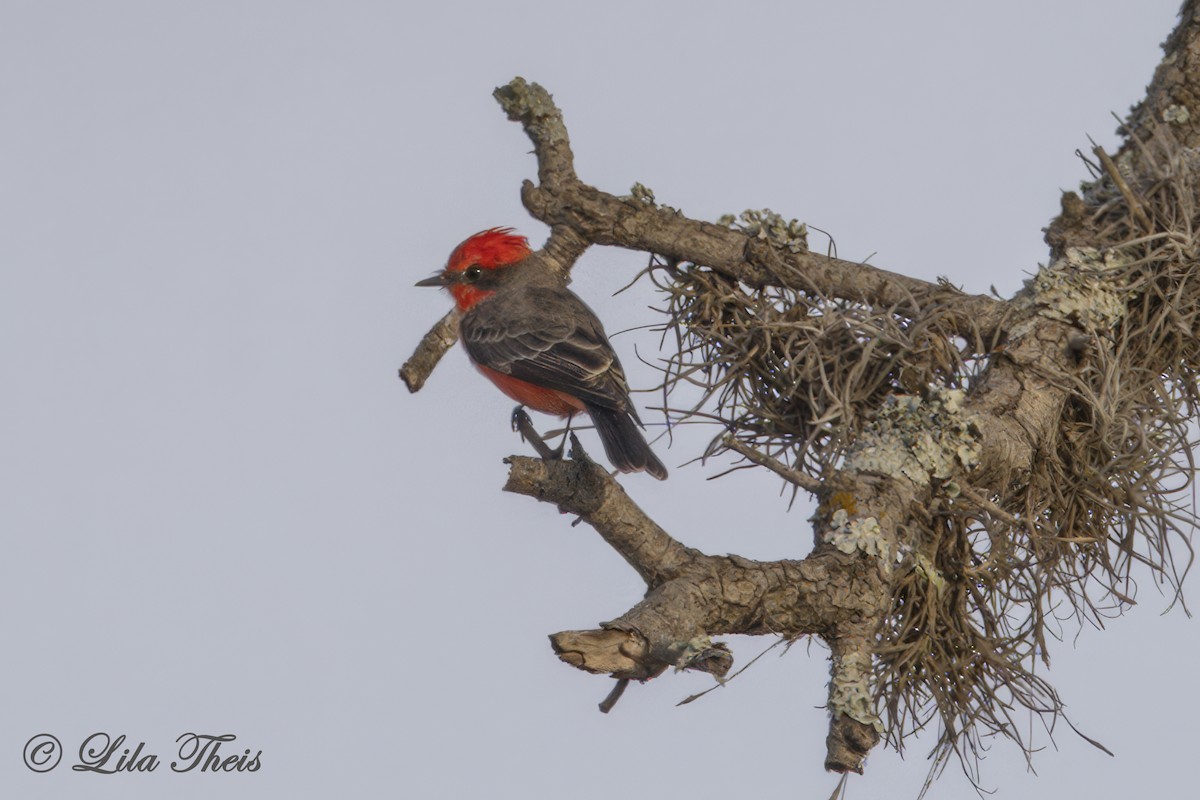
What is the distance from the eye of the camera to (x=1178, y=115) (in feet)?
13.1

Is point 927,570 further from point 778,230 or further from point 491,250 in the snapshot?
point 491,250

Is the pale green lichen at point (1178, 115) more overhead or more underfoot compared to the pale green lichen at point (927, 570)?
more overhead

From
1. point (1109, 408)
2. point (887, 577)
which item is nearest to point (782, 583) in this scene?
point (887, 577)

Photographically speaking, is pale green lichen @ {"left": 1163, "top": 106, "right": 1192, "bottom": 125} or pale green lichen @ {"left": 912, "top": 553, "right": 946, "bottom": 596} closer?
pale green lichen @ {"left": 912, "top": 553, "right": 946, "bottom": 596}

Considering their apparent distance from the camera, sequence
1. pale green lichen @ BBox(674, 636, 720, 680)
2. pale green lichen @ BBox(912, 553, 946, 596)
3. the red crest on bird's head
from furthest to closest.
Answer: the red crest on bird's head, pale green lichen @ BBox(912, 553, 946, 596), pale green lichen @ BBox(674, 636, 720, 680)

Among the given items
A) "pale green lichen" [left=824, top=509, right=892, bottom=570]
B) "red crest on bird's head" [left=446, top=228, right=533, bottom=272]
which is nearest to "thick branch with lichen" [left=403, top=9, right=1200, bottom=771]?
"pale green lichen" [left=824, top=509, right=892, bottom=570]

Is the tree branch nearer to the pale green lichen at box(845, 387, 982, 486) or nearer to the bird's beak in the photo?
the pale green lichen at box(845, 387, 982, 486)

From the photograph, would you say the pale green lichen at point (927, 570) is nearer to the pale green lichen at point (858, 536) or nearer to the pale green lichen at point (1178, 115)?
the pale green lichen at point (858, 536)

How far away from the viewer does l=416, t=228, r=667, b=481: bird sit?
3.74 meters

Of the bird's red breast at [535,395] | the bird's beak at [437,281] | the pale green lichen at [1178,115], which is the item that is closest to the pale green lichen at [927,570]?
the bird's red breast at [535,395]

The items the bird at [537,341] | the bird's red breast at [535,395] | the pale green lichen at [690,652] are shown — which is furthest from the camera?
the bird's red breast at [535,395]

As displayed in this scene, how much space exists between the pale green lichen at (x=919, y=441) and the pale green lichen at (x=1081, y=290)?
0.50 m

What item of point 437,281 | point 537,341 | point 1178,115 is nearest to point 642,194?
point 537,341

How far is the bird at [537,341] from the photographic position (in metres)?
3.74
